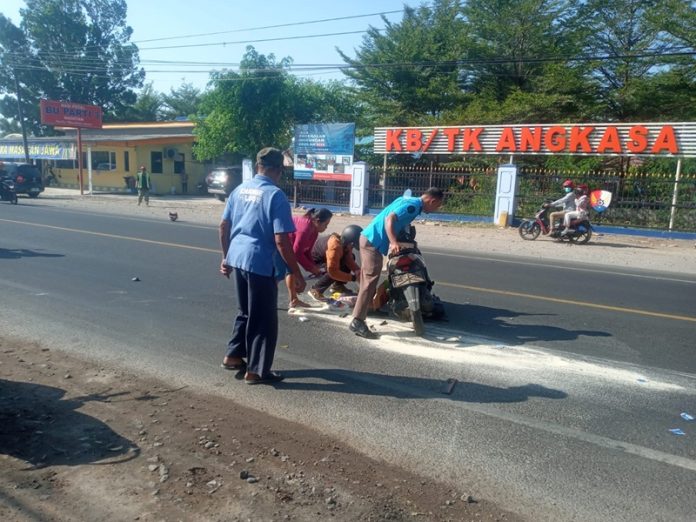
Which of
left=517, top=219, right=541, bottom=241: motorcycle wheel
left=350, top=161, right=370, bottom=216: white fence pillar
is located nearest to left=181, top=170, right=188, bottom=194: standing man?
left=350, top=161, right=370, bottom=216: white fence pillar

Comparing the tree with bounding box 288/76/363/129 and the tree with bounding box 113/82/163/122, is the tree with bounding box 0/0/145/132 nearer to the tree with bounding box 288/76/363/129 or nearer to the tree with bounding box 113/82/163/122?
the tree with bounding box 113/82/163/122

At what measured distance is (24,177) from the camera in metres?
28.9

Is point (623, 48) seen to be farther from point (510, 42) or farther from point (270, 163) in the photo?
point (270, 163)

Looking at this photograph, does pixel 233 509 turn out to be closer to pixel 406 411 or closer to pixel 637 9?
pixel 406 411

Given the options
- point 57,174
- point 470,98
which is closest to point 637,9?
point 470,98

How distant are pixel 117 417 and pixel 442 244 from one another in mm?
13451

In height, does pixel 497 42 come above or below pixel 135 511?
above

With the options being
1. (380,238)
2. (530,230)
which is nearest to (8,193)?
(530,230)

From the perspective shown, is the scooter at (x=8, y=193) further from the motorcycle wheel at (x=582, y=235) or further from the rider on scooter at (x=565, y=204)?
the motorcycle wheel at (x=582, y=235)

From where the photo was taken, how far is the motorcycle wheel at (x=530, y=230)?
17.6m

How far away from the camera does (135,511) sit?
3055 mm

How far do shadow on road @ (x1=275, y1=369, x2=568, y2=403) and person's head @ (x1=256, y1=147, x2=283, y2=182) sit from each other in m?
1.73

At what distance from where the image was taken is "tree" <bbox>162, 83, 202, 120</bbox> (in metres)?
68.6

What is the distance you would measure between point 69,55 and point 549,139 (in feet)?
174
